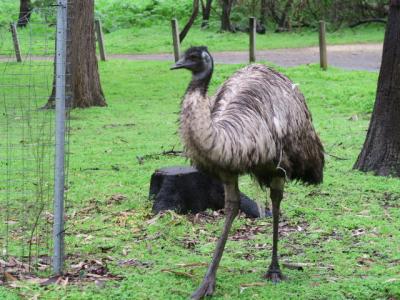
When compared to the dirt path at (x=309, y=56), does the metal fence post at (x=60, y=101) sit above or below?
above

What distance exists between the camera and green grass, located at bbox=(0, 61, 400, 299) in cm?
573

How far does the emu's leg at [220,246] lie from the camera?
559cm

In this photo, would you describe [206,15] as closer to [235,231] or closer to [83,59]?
[83,59]

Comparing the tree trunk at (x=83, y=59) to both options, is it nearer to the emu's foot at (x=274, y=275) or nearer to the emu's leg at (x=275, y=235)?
the emu's leg at (x=275, y=235)

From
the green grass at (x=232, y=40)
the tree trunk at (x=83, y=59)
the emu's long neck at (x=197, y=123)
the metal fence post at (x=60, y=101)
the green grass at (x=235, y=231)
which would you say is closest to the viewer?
the emu's long neck at (x=197, y=123)

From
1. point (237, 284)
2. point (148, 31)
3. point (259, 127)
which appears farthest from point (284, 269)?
point (148, 31)

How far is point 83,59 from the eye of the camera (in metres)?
15.2

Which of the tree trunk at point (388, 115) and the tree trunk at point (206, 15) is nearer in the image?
the tree trunk at point (388, 115)

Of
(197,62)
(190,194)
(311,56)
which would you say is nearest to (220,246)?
(197,62)

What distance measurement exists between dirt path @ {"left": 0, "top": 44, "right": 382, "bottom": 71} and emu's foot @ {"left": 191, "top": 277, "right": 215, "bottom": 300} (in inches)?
569

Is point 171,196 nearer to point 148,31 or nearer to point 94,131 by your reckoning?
point 94,131

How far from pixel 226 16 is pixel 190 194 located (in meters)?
21.2

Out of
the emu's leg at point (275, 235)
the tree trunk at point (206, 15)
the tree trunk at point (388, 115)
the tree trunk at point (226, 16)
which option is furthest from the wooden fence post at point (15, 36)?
the tree trunk at point (206, 15)

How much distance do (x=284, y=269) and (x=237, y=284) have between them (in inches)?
22.3
